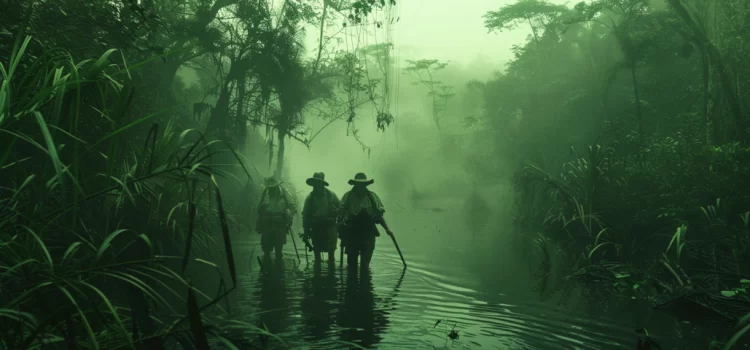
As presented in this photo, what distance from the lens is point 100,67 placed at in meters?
2.85

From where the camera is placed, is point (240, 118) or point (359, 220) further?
point (240, 118)

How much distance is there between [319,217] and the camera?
10.8 meters

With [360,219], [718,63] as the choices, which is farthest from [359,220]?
[718,63]

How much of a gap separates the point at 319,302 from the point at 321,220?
10.2 ft

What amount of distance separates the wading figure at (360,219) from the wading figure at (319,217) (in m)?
1.00

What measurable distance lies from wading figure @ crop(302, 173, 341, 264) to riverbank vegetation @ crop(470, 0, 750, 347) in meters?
3.88

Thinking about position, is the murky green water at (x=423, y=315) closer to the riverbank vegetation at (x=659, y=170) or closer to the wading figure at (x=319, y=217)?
the wading figure at (x=319, y=217)

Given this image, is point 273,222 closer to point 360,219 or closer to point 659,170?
point 360,219

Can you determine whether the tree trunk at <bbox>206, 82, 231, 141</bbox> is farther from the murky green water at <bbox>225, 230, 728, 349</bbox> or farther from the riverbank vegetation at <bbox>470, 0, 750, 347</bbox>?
the riverbank vegetation at <bbox>470, 0, 750, 347</bbox>

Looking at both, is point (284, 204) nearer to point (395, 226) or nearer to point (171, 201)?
point (171, 201)

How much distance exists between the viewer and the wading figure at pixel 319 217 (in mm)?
10836

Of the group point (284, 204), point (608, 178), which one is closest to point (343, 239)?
point (284, 204)

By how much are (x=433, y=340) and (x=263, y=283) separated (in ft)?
13.5

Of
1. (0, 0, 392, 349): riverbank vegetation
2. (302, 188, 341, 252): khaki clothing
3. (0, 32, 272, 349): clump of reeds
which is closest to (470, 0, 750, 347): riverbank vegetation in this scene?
(0, 32, 272, 349): clump of reeds
